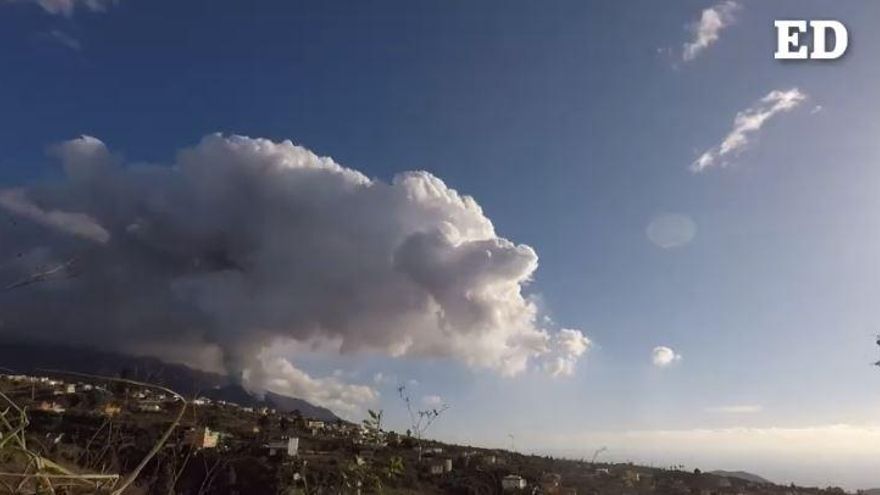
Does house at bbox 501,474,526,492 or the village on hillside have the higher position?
the village on hillside

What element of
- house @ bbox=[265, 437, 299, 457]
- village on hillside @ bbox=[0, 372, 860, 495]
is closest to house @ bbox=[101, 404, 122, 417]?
village on hillside @ bbox=[0, 372, 860, 495]

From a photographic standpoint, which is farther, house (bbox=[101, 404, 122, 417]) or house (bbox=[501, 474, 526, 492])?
house (bbox=[501, 474, 526, 492])

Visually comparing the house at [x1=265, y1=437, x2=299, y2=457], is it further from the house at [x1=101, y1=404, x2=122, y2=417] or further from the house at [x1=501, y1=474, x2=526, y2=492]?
the house at [x1=101, y1=404, x2=122, y2=417]

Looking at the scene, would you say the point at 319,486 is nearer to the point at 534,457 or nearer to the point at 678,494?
the point at 678,494

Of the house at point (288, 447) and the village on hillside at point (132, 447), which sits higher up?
the village on hillside at point (132, 447)

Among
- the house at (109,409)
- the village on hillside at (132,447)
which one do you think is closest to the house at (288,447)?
the village on hillside at (132,447)

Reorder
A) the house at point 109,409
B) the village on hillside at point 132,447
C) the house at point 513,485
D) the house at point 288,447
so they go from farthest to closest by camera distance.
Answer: the house at point 513,485 → the house at point 288,447 → the house at point 109,409 → the village on hillside at point 132,447

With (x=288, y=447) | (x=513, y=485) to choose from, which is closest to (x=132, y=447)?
(x=288, y=447)

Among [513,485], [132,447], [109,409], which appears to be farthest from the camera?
[513,485]

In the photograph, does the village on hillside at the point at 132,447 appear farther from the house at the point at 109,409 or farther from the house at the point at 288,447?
the house at the point at 288,447

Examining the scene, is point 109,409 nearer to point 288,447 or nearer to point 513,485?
point 288,447

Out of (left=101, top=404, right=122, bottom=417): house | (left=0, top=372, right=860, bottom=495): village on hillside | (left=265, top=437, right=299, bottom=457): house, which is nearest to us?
(left=0, top=372, right=860, bottom=495): village on hillside

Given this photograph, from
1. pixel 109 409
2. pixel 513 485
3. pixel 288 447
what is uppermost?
pixel 109 409

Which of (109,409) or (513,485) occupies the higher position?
(109,409)
